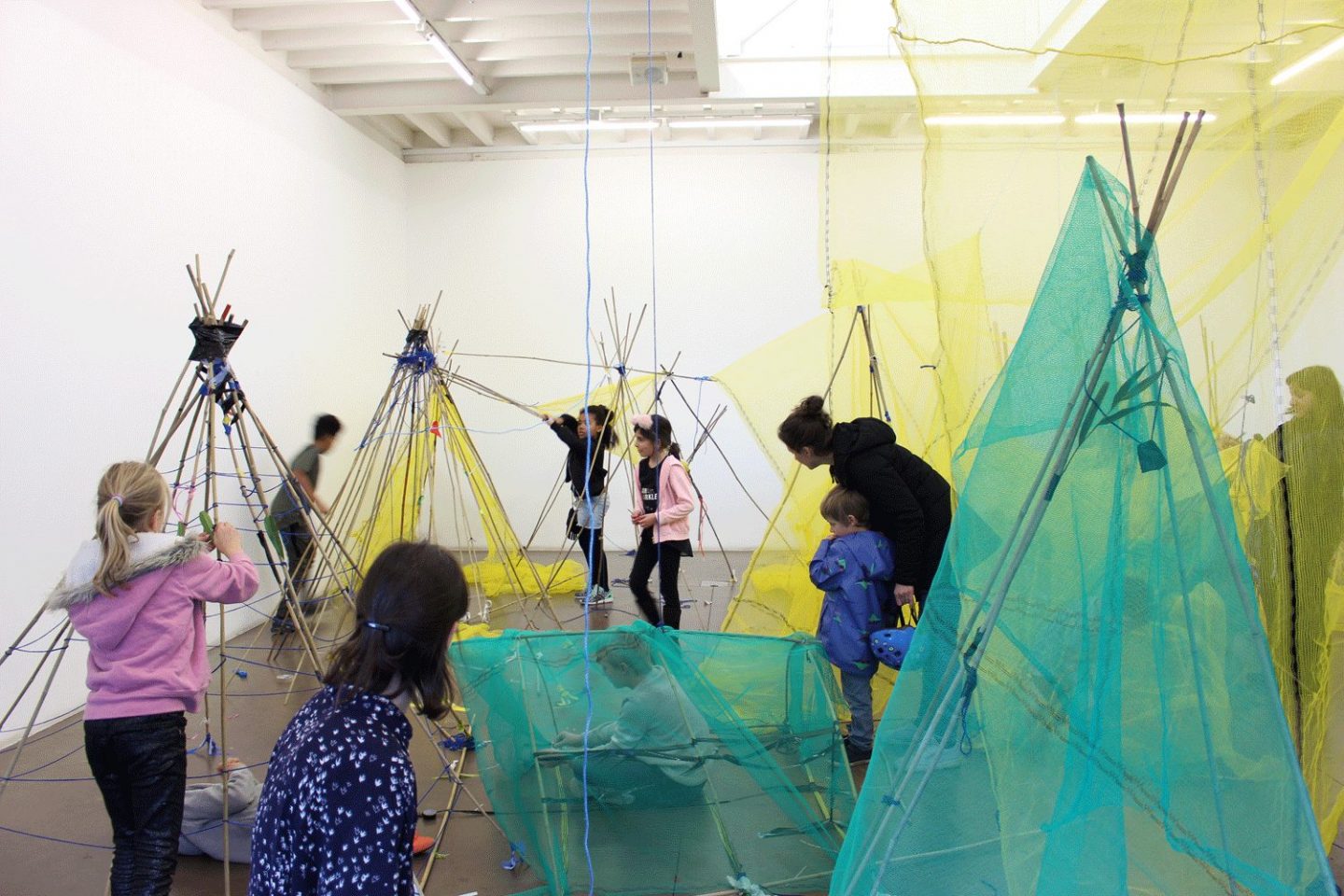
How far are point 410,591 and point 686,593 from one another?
463 cm

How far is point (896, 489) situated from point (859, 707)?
2.22 feet

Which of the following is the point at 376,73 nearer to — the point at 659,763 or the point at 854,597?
the point at 854,597

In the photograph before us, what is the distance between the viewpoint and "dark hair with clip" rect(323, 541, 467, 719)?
3.74 feet

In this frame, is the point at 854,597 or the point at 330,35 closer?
the point at 854,597

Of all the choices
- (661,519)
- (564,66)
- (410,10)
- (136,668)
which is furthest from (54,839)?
(564,66)

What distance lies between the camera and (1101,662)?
5.64ft

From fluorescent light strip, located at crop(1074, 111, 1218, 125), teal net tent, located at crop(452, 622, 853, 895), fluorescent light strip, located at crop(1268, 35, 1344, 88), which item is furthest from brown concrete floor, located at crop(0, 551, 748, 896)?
fluorescent light strip, located at crop(1268, 35, 1344, 88)

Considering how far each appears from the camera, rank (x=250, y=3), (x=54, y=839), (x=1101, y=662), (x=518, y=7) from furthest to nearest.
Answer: (x=518, y=7), (x=250, y=3), (x=54, y=839), (x=1101, y=662)

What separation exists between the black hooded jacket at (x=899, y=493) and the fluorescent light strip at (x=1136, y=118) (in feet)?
3.26

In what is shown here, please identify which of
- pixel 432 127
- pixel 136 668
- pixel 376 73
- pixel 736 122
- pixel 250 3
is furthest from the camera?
pixel 432 127

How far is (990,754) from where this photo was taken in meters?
1.76

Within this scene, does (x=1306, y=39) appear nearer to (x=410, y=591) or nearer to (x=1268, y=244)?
(x=1268, y=244)

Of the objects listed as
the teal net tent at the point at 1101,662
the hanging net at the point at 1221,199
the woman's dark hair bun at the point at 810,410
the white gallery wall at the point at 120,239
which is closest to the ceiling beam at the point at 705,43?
the white gallery wall at the point at 120,239

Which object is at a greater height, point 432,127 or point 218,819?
point 432,127
